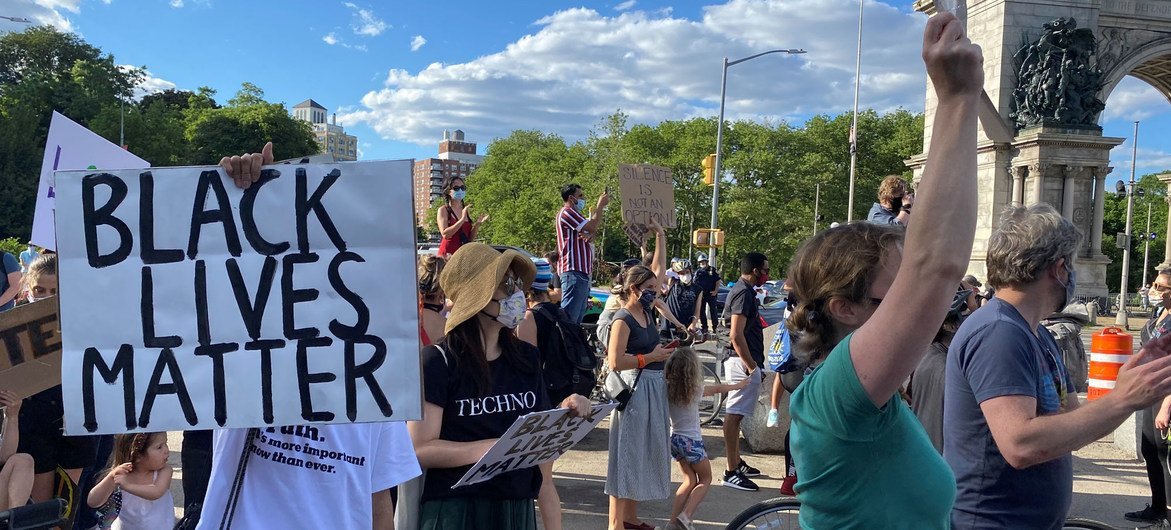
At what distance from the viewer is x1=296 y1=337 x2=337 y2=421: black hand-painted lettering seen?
2.13 metres

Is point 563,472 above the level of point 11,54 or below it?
below

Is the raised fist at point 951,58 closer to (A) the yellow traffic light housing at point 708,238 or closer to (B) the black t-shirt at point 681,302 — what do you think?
(B) the black t-shirt at point 681,302

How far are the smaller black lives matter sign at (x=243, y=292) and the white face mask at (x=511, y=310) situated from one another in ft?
2.95

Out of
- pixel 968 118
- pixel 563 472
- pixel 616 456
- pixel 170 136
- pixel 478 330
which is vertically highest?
pixel 170 136

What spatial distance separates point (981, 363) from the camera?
2408 millimetres

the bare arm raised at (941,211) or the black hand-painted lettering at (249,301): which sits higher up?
the bare arm raised at (941,211)

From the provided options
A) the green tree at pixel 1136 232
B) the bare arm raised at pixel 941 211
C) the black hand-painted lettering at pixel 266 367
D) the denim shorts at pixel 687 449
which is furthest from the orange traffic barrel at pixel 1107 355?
the green tree at pixel 1136 232

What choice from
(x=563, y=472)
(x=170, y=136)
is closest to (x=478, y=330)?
(x=563, y=472)

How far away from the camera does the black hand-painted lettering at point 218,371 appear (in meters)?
2.12

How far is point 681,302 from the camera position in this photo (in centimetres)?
1198

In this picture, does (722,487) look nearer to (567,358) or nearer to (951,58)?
(567,358)

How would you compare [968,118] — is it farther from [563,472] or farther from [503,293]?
[563,472]

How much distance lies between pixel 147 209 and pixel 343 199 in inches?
20.3

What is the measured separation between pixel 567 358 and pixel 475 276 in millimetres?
1752
